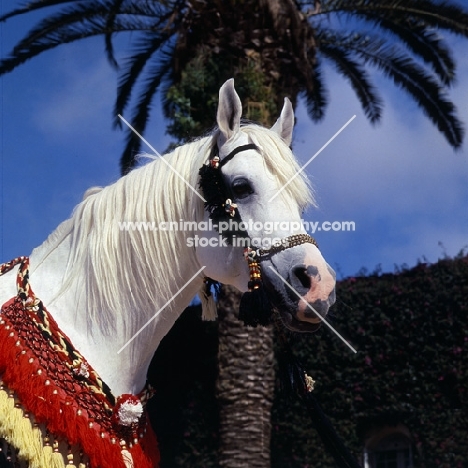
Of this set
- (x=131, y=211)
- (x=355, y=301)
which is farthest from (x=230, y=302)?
(x=131, y=211)

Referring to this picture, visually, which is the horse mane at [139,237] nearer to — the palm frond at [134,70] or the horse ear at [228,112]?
the horse ear at [228,112]

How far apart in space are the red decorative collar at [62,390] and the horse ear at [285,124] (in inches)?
49.1

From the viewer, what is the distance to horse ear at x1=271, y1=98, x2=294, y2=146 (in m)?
3.15

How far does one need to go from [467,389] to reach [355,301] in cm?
145

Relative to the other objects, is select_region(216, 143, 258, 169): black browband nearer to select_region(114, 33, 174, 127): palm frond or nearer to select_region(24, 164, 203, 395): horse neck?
select_region(24, 164, 203, 395): horse neck

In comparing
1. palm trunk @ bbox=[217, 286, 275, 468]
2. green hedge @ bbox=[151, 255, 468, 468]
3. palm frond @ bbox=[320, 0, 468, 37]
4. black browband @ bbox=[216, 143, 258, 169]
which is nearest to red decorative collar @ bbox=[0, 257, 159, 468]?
black browband @ bbox=[216, 143, 258, 169]

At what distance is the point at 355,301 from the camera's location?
7.74m

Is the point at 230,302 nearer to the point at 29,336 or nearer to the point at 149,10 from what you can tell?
the point at 149,10

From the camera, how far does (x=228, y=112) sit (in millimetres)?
2908

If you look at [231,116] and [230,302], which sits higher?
[230,302]

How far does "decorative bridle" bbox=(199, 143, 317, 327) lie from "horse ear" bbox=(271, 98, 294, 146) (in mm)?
323

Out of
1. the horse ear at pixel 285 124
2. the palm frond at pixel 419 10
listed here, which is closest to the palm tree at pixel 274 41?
the palm frond at pixel 419 10

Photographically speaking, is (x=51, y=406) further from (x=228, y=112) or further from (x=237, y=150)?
(x=228, y=112)

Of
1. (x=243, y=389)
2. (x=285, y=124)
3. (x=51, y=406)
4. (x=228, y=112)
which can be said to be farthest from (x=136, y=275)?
(x=243, y=389)
